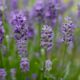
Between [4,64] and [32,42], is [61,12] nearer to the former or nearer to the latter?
[32,42]

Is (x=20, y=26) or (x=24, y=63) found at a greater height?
(x=20, y=26)

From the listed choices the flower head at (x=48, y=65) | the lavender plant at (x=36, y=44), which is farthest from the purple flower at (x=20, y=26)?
the flower head at (x=48, y=65)

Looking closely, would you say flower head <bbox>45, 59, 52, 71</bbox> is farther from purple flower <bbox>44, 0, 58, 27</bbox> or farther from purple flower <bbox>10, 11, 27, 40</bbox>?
purple flower <bbox>44, 0, 58, 27</bbox>

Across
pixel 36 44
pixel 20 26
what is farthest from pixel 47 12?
pixel 36 44

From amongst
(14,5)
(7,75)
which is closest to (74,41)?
(14,5)

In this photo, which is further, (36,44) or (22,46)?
(36,44)

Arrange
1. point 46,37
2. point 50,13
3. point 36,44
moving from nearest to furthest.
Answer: point 46,37 → point 50,13 → point 36,44

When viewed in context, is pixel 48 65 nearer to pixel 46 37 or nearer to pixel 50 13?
pixel 46 37

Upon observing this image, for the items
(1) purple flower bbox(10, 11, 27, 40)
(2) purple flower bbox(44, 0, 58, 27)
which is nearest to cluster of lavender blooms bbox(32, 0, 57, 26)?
(2) purple flower bbox(44, 0, 58, 27)

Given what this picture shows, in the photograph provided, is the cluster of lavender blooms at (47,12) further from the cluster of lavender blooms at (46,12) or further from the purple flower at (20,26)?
the purple flower at (20,26)

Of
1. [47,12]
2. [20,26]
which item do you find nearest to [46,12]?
[47,12]

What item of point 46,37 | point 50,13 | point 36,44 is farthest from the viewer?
point 36,44
